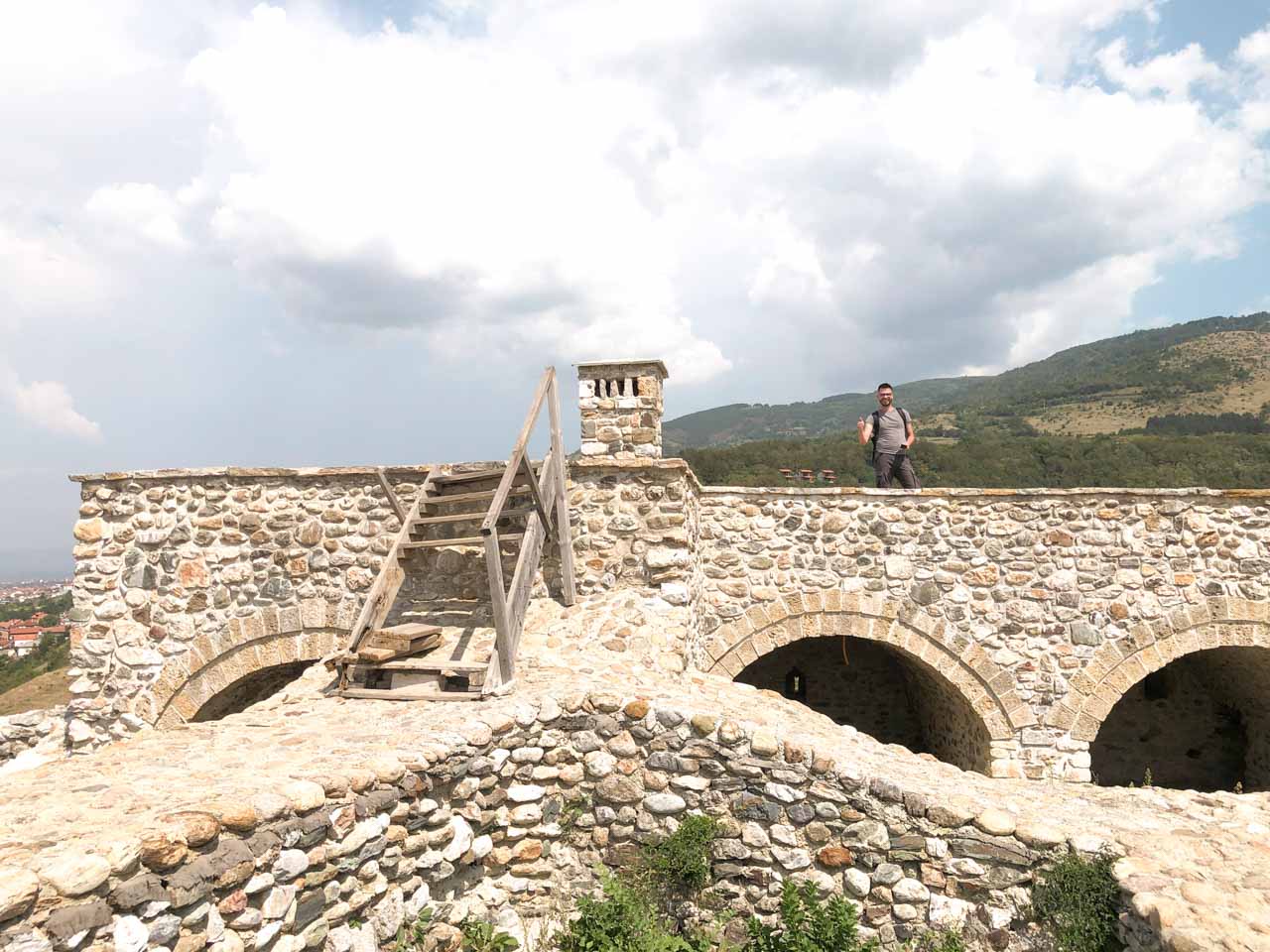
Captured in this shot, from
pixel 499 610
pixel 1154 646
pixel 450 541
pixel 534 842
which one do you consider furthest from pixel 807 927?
pixel 1154 646

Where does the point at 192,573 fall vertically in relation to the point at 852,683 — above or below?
above

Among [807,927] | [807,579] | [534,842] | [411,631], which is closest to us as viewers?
[807,927]

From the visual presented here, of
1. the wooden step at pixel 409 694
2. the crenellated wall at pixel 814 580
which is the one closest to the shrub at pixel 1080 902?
the wooden step at pixel 409 694

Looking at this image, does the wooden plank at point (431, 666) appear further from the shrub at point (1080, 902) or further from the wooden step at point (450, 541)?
the shrub at point (1080, 902)

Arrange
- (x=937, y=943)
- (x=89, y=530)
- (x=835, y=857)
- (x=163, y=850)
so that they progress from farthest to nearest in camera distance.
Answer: (x=89, y=530) < (x=835, y=857) < (x=937, y=943) < (x=163, y=850)

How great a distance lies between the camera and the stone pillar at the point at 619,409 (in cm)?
734

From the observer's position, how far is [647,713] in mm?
4750

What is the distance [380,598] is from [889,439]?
653 cm

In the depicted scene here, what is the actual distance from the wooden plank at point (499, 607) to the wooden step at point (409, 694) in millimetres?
307

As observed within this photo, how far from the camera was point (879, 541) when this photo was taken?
8.34m

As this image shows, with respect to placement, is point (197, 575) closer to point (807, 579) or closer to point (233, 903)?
point (233, 903)

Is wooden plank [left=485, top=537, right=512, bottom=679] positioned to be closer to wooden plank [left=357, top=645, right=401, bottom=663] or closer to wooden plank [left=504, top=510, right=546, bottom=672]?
wooden plank [left=504, top=510, right=546, bottom=672]

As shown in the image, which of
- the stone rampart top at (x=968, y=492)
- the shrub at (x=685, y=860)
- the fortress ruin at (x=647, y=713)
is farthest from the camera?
the stone rampart top at (x=968, y=492)

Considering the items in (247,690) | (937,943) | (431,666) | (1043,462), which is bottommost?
(937,943)
